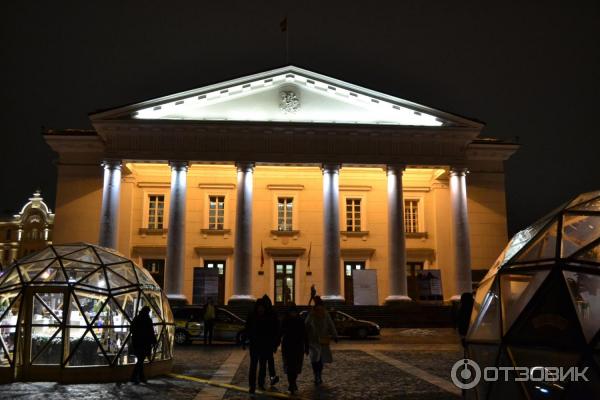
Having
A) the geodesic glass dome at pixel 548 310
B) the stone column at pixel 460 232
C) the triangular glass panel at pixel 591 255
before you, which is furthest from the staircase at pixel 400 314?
the triangular glass panel at pixel 591 255

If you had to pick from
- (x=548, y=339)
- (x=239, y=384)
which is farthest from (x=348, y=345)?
(x=548, y=339)

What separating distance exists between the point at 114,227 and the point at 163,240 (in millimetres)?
4492

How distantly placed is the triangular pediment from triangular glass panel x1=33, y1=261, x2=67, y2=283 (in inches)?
801

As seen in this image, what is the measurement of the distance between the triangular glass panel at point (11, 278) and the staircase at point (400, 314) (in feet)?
56.8

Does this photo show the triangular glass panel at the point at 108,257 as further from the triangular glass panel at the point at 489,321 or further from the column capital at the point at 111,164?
the column capital at the point at 111,164

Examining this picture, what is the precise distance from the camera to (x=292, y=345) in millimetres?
10969

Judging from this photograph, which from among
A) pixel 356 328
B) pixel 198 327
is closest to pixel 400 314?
pixel 356 328

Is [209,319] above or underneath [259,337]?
underneath

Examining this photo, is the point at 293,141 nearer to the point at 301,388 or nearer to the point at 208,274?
the point at 208,274

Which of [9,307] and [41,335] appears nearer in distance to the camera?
[41,335]

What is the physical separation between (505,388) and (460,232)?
27431 millimetres

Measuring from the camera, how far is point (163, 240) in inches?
1400

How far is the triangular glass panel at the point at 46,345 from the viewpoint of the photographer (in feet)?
38.5

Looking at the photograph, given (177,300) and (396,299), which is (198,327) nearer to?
(177,300)
